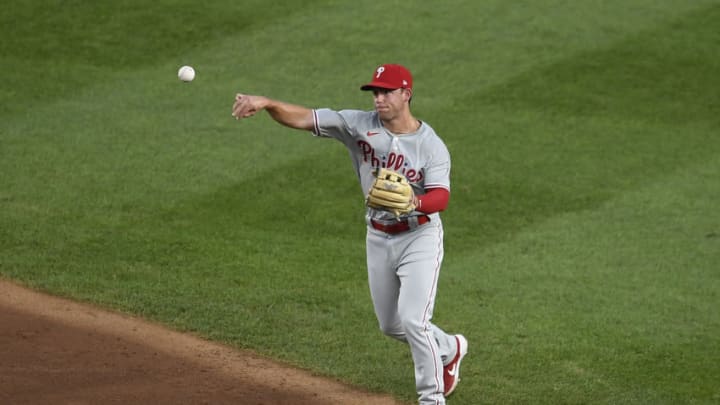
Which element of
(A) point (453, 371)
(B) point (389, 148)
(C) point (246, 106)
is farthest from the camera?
(A) point (453, 371)

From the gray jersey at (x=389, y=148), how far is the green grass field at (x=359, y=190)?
1.44 m

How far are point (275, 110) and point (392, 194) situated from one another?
2.85ft

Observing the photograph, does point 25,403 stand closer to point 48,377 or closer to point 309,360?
point 48,377

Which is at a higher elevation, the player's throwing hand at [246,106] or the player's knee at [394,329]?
the player's throwing hand at [246,106]

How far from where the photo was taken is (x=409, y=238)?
22.5 ft

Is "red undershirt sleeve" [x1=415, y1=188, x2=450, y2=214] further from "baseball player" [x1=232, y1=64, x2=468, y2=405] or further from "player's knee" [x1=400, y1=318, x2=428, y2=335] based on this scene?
"player's knee" [x1=400, y1=318, x2=428, y2=335]

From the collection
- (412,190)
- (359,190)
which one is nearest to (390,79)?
(412,190)

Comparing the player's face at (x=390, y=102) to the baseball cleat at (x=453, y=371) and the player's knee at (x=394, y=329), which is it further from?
the baseball cleat at (x=453, y=371)

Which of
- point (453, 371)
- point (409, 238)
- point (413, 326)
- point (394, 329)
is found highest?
point (409, 238)

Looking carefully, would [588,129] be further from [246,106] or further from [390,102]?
[246,106]

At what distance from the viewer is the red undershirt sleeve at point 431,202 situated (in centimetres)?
655

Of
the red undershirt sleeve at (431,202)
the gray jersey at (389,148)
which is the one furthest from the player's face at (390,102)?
the red undershirt sleeve at (431,202)

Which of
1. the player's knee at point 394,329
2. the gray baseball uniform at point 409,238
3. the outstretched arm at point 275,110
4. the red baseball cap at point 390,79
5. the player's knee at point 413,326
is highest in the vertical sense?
the red baseball cap at point 390,79

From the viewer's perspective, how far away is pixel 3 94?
40.9 feet
